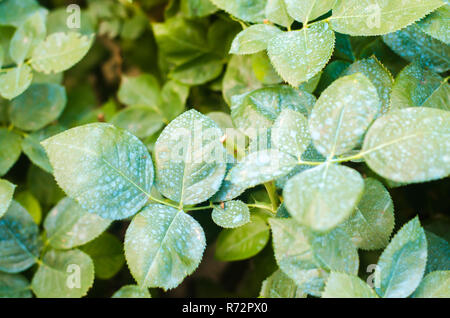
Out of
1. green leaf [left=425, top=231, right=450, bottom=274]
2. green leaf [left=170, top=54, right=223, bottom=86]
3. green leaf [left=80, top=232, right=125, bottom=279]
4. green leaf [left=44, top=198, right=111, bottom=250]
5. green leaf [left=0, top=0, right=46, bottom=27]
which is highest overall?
green leaf [left=0, top=0, right=46, bottom=27]

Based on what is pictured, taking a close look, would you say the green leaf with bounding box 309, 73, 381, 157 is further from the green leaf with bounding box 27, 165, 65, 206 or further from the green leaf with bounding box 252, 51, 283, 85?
the green leaf with bounding box 27, 165, 65, 206

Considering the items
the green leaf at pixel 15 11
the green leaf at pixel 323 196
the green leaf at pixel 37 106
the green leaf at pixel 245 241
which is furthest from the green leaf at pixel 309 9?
the green leaf at pixel 15 11

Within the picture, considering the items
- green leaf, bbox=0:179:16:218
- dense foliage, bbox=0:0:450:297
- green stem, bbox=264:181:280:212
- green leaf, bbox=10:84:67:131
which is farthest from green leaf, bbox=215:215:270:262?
green leaf, bbox=10:84:67:131

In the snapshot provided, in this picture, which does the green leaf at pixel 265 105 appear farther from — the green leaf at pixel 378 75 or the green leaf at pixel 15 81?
the green leaf at pixel 15 81

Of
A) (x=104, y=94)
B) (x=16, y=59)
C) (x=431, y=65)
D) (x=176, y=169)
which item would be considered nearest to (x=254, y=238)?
(x=176, y=169)

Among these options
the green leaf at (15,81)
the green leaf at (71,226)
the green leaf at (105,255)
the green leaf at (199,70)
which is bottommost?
the green leaf at (105,255)

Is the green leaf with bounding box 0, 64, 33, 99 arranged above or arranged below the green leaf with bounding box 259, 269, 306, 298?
above

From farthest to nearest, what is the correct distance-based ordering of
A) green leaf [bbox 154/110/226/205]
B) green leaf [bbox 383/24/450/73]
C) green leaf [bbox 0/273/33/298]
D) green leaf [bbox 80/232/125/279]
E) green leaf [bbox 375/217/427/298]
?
green leaf [bbox 80/232/125/279] → green leaf [bbox 0/273/33/298] → green leaf [bbox 383/24/450/73] → green leaf [bbox 154/110/226/205] → green leaf [bbox 375/217/427/298]

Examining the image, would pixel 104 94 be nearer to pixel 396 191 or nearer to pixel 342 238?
pixel 396 191
